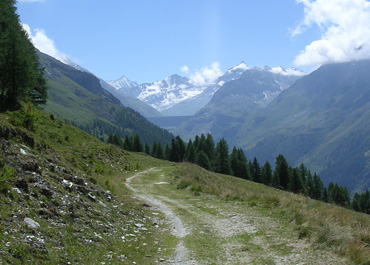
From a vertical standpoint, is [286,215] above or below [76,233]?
above

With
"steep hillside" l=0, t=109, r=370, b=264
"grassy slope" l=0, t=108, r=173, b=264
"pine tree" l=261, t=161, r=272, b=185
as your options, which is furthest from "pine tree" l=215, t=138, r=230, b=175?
"grassy slope" l=0, t=108, r=173, b=264

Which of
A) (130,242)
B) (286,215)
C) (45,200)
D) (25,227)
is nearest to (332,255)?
(286,215)

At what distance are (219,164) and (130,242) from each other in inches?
3661

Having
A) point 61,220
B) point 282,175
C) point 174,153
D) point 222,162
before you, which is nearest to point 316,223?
point 61,220

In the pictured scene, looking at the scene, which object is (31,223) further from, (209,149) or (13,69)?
(209,149)

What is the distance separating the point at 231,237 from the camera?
1291 cm

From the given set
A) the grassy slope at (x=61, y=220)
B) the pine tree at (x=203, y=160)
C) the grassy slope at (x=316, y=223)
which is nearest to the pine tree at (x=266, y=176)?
the pine tree at (x=203, y=160)

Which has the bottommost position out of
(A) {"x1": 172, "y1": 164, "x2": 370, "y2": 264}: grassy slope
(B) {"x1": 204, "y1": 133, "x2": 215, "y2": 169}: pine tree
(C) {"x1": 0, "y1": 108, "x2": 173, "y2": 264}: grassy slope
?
(C) {"x1": 0, "y1": 108, "x2": 173, "y2": 264}: grassy slope

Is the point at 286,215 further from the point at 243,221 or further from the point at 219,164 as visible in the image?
the point at 219,164

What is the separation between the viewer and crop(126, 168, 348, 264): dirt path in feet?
33.0

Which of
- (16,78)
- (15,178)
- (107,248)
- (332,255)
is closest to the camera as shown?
(332,255)

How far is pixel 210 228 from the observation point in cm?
1458

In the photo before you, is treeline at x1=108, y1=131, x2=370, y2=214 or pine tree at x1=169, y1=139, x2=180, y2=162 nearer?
treeline at x1=108, y1=131, x2=370, y2=214

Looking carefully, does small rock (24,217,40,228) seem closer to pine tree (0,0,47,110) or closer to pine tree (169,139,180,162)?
pine tree (0,0,47,110)
